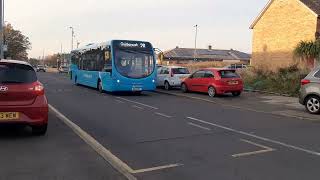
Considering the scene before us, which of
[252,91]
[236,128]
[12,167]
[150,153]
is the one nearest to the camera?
[12,167]

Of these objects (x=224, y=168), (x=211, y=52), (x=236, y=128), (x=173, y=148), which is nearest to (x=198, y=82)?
(x=236, y=128)

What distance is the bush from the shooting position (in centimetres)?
2497

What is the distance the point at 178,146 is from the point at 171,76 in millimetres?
18687

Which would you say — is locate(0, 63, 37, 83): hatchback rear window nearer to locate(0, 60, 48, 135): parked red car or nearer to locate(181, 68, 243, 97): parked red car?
locate(0, 60, 48, 135): parked red car

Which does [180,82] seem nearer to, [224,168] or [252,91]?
[252,91]

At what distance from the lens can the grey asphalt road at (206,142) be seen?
23.0 feet

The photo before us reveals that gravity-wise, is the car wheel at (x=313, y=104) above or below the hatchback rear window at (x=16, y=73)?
below

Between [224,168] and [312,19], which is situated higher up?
[312,19]

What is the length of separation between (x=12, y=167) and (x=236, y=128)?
20.4 feet

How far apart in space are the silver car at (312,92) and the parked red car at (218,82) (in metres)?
7.12

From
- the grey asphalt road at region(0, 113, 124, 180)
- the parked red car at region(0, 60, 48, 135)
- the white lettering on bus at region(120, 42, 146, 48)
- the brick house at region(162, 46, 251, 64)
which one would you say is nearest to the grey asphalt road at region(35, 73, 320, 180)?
the grey asphalt road at region(0, 113, 124, 180)

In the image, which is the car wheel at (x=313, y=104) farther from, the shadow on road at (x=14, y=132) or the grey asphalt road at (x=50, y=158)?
the shadow on road at (x=14, y=132)

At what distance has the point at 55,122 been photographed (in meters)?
12.0

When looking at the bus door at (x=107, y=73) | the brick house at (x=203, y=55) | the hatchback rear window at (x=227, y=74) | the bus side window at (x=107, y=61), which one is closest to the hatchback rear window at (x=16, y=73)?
the bus door at (x=107, y=73)
